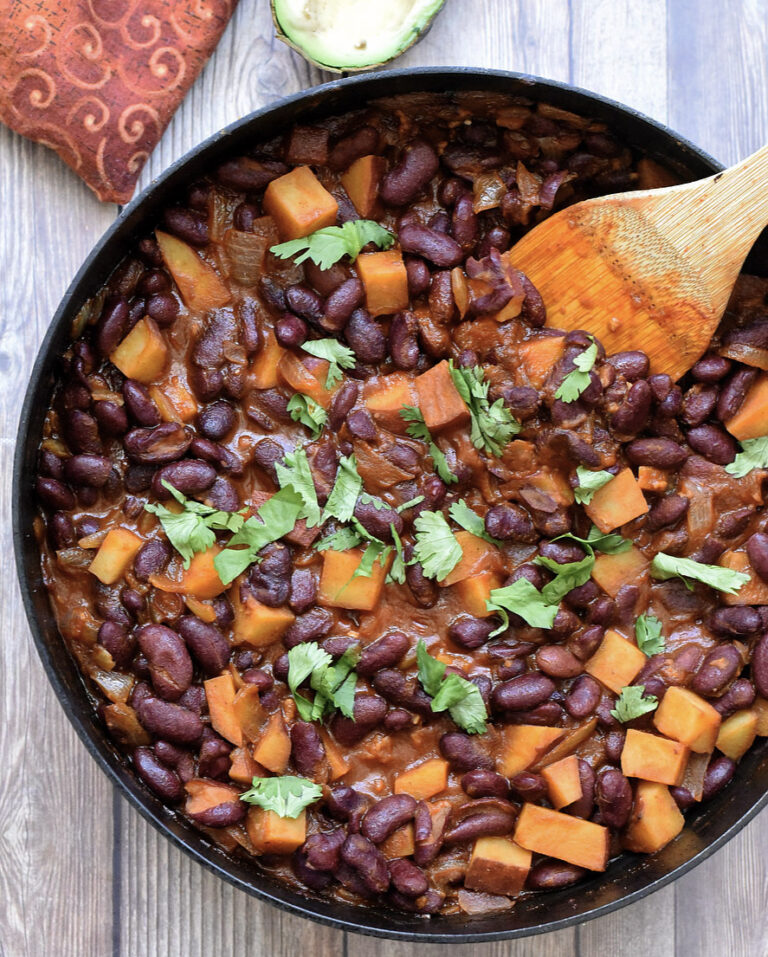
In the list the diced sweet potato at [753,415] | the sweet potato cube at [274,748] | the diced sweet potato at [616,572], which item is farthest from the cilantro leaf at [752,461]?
the sweet potato cube at [274,748]

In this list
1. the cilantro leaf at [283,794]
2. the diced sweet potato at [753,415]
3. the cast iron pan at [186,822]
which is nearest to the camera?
the cast iron pan at [186,822]

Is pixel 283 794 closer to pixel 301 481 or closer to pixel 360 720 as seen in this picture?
pixel 360 720

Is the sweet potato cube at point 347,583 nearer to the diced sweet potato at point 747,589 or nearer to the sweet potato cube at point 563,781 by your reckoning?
the sweet potato cube at point 563,781

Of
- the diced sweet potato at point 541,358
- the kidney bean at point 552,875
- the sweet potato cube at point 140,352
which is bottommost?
the kidney bean at point 552,875

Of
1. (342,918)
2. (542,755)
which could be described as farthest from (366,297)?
(342,918)

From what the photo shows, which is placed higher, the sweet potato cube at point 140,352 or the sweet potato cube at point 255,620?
the sweet potato cube at point 140,352

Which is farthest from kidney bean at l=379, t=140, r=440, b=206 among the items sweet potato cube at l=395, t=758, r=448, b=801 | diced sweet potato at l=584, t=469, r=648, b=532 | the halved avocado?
sweet potato cube at l=395, t=758, r=448, b=801

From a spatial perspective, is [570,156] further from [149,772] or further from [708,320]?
[149,772]

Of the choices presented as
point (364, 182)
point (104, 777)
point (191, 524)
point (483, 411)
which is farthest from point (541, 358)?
point (104, 777)
